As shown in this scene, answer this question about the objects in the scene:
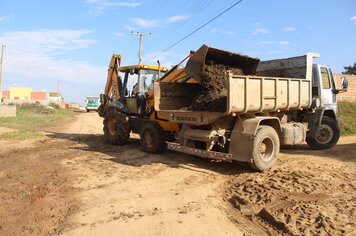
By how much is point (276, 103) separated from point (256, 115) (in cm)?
53

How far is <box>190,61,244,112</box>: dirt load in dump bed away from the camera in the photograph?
7.09m

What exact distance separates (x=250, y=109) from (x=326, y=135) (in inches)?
176

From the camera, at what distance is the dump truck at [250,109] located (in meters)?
6.17

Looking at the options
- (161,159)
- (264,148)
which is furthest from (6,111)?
(264,148)

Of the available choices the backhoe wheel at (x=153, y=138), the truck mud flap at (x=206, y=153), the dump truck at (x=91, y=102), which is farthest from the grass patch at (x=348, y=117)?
the dump truck at (x=91, y=102)

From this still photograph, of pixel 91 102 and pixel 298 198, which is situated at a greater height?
pixel 91 102

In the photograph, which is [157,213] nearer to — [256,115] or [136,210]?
[136,210]

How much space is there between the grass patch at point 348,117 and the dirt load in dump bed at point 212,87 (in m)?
8.75

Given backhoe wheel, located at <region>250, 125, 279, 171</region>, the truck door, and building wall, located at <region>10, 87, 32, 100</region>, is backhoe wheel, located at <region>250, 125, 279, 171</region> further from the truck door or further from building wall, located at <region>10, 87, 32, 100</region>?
building wall, located at <region>10, 87, 32, 100</region>

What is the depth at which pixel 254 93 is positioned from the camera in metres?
6.23

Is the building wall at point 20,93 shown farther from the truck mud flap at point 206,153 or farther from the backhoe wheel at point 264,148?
the backhoe wheel at point 264,148

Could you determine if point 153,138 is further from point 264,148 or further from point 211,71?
point 264,148

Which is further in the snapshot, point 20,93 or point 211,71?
point 20,93

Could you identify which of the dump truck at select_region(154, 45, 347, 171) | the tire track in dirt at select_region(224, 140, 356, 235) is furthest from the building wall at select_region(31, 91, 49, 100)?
the tire track in dirt at select_region(224, 140, 356, 235)
